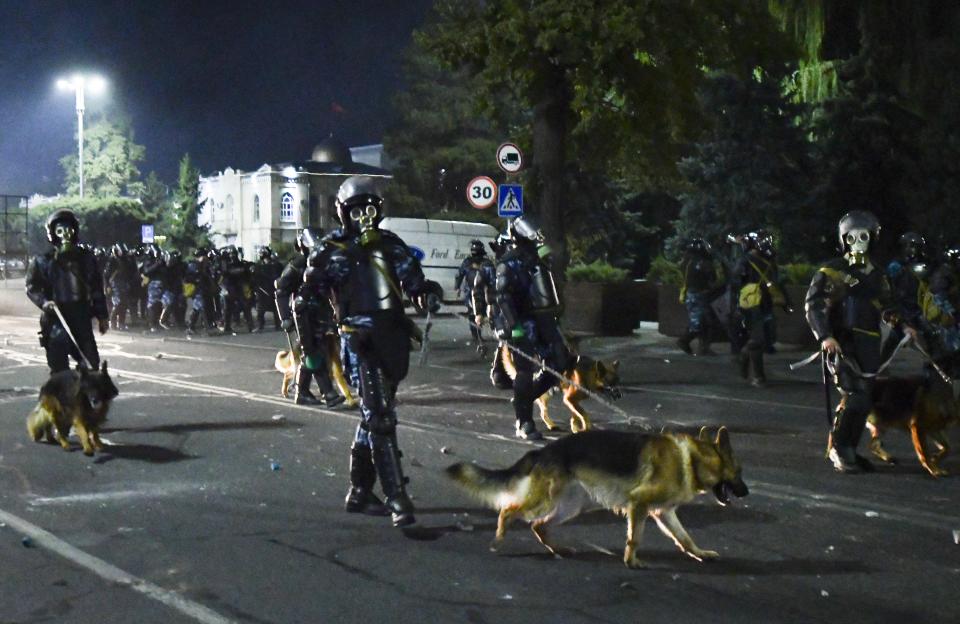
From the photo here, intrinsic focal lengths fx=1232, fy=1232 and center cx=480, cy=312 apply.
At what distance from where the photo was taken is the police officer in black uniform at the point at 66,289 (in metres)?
10.4

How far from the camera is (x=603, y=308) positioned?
75.2ft

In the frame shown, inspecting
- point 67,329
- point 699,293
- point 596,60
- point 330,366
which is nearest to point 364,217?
point 67,329

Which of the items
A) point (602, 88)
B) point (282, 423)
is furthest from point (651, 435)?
point (602, 88)

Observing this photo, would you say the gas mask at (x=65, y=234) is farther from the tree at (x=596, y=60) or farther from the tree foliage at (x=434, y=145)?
the tree foliage at (x=434, y=145)

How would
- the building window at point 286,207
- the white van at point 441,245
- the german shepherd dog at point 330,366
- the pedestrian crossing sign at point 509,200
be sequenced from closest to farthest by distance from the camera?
the german shepherd dog at point 330,366, the pedestrian crossing sign at point 509,200, the white van at point 441,245, the building window at point 286,207

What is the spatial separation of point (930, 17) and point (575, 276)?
8.85m

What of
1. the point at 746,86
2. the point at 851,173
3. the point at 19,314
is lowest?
the point at 19,314

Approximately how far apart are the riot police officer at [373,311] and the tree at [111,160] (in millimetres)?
84055

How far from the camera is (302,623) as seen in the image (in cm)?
520

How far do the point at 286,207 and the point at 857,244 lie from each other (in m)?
71.4

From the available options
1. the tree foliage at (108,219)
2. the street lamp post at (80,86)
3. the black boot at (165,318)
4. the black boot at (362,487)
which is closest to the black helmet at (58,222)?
the black boot at (362,487)

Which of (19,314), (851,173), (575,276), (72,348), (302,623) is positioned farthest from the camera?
(19,314)

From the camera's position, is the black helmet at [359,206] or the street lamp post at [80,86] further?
the street lamp post at [80,86]

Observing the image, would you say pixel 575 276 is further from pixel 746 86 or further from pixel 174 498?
pixel 174 498
